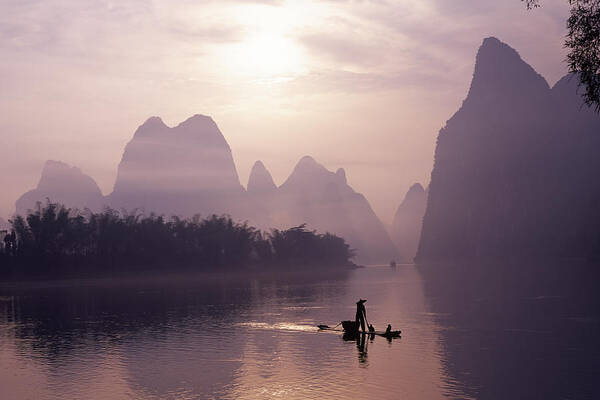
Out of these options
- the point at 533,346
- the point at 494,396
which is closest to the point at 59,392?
the point at 494,396

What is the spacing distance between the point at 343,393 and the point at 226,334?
74.3 feet

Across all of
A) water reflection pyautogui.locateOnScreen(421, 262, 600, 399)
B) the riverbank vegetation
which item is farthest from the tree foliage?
the riverbank vegetation

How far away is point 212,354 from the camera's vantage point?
39.4m

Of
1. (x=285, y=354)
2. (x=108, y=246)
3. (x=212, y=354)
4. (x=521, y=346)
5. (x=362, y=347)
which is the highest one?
(x=108, y=246)

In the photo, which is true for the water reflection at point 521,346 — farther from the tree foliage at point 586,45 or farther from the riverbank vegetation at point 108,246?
the riverbank vegetation at point 108,246

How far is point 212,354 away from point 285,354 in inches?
185

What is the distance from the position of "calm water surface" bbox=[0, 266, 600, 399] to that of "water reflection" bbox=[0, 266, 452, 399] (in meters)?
0.09

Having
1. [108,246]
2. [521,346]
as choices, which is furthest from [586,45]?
[108,246]

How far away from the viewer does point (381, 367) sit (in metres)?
34.3

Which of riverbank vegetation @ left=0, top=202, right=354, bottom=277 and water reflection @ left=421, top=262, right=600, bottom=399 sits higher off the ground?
riverbank vegetation @ left=0, top=202, right=354, bottom=277

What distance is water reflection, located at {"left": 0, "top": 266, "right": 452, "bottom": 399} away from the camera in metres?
29.5

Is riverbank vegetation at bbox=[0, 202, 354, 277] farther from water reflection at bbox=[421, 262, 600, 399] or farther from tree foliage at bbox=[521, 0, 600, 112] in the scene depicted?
tree foliage at bbox=[521, 0, 600, 112]

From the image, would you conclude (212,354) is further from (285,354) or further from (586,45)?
(586,45)

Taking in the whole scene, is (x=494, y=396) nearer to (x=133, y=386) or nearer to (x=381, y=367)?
(x=381, y=367)
